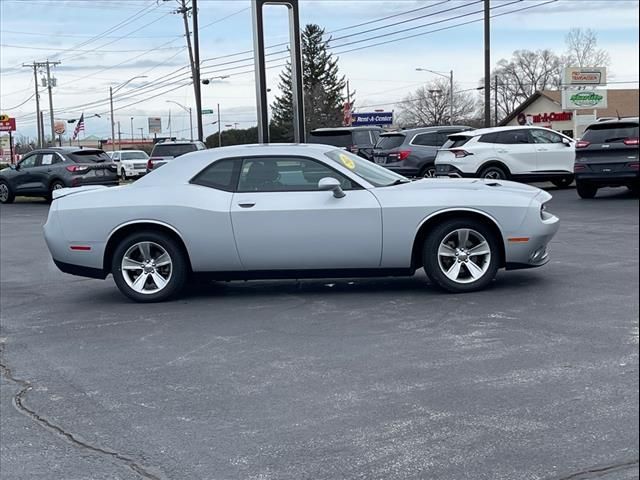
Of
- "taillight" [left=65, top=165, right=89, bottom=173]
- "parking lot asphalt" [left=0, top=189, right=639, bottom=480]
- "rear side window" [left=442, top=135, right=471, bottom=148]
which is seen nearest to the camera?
"parking lot asphalt" [left=0, top=189, right=639, bottom=480]

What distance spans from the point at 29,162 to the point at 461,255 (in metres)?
21.2

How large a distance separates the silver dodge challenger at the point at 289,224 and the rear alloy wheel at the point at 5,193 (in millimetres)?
19560

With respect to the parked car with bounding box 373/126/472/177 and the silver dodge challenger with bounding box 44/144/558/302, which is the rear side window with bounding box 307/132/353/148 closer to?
the parked car with bounding box 373/126/472/177

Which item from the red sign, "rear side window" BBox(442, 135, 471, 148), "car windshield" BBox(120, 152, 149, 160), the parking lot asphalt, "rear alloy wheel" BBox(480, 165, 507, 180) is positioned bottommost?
the parking lot asphalt

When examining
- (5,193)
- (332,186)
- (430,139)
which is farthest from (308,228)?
(5,193)

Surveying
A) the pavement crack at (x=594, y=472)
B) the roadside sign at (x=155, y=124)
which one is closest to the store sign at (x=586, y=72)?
the pavement crack at (x=594, y=472)

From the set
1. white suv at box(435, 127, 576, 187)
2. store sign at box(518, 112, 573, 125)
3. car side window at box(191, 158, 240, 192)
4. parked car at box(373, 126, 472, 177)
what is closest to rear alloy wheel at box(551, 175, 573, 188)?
white suv at box(435, 127, 576, 187)

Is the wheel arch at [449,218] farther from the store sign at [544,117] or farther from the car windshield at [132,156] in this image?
the store sign at [544,117]

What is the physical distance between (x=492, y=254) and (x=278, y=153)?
232 cm

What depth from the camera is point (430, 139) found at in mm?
23031

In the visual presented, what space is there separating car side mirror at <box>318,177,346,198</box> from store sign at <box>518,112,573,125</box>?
50332 mm

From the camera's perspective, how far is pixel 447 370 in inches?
223

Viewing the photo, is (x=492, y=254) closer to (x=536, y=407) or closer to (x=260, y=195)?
(x=260, y=195)

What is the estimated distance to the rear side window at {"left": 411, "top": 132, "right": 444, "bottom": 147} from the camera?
22.9 m
